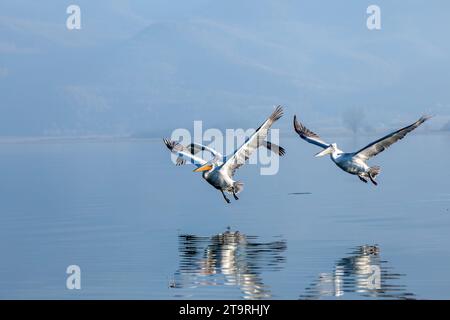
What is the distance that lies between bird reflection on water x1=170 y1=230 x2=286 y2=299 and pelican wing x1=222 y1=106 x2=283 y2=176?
249cm

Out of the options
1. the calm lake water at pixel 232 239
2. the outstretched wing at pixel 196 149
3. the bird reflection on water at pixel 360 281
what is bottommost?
the bird reflection on water at pixel 360 281

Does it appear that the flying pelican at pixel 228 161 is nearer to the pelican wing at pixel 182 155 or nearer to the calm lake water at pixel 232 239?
the pelican wing at pixel 182 155

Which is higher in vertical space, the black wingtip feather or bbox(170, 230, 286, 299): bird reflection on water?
the black wingtip feather

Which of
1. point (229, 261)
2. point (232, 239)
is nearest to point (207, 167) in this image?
point (232, 239)

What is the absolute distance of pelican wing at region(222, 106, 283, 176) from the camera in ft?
134

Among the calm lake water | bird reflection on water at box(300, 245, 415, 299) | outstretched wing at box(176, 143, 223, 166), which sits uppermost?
outstretched wing at box(176, 143, 223, 166)

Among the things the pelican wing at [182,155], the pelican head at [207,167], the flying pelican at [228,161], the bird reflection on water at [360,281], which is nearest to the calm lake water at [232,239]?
the bird reflection on water at [360,281]

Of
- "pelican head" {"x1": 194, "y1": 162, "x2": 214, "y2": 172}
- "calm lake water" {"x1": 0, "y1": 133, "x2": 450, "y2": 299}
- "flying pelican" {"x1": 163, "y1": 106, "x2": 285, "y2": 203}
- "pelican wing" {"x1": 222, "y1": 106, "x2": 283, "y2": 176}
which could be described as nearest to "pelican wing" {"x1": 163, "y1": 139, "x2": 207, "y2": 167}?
"flying pelican" {"x1": 163, "y1": 106, "x2": 285, "y2": 203}

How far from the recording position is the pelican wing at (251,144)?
4081cm

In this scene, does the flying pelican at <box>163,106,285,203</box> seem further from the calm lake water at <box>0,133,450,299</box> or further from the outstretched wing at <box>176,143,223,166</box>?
the calm lake water at <box>0,133,450,299</box>

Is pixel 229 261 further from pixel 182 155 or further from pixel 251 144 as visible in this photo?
pixel 182 155

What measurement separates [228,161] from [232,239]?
2627 mm

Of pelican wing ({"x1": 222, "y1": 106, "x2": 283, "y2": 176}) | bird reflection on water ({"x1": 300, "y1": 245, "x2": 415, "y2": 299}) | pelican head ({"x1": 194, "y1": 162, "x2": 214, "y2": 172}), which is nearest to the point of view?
bird reflection on water ({"x1": 300, "y1": 245, "x2": 415, "y2": 299})
